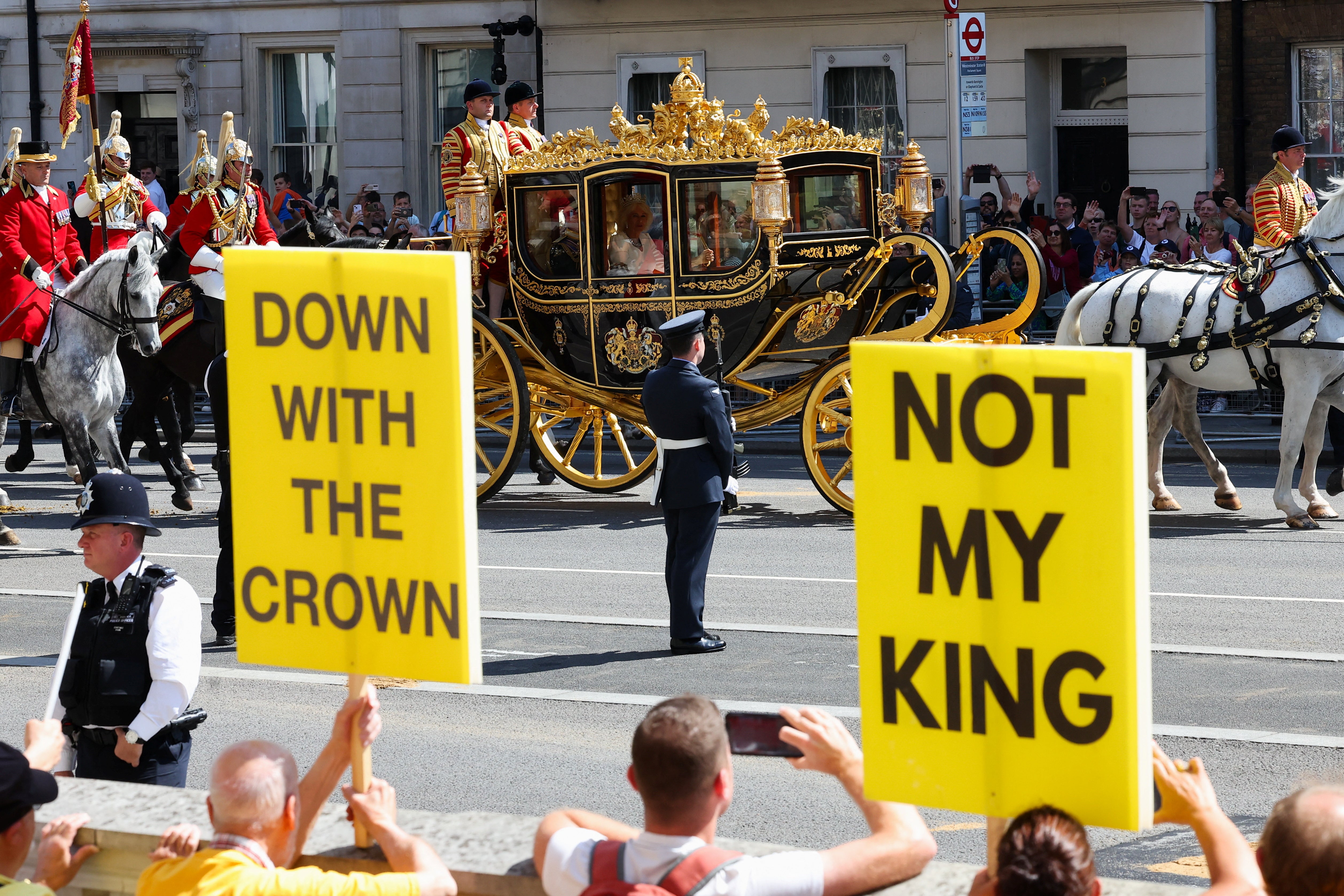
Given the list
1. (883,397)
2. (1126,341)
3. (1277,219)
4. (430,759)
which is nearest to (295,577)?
(883,397)

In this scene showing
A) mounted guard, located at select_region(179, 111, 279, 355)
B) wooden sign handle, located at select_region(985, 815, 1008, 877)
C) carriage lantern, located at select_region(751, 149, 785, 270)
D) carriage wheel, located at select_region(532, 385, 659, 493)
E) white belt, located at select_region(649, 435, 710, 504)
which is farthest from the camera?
mounted guard, located at select_region(179, 111, 279, 355)

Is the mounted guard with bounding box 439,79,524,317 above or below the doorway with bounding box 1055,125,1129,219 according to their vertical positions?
below

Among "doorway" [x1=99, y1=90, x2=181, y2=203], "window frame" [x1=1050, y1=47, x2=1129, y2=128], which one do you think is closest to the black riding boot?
"window frame" [x1=1050, y1=47, x2=1129, y2=128]

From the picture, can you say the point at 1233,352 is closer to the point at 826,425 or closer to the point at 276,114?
the point at 826,425

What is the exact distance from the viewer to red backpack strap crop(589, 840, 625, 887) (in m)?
3.58

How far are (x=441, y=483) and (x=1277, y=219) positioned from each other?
1121 cm

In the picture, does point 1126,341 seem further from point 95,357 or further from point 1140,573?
point 1140,573

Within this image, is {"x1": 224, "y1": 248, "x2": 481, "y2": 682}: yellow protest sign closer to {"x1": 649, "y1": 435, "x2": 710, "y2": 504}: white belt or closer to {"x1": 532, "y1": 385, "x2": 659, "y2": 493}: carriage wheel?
{"x1": 649, "y1": 435, "x2": 710, "y2": 504}: white belt

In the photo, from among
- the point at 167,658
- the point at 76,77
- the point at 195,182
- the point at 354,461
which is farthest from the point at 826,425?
the point at 354,461

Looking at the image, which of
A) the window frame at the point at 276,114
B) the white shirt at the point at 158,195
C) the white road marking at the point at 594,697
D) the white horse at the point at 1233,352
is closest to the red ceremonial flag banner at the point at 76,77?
the white shirt at the point at 158,195

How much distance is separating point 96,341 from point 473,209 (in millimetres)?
2913

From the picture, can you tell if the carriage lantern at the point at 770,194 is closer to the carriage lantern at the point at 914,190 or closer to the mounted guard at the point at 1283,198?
the carriage lantern at the point at 914,190

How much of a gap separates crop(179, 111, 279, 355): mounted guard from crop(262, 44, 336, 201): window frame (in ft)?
42.0

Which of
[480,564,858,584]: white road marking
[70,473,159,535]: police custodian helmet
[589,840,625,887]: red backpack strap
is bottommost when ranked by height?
[480,564,858,584]: white road marking
